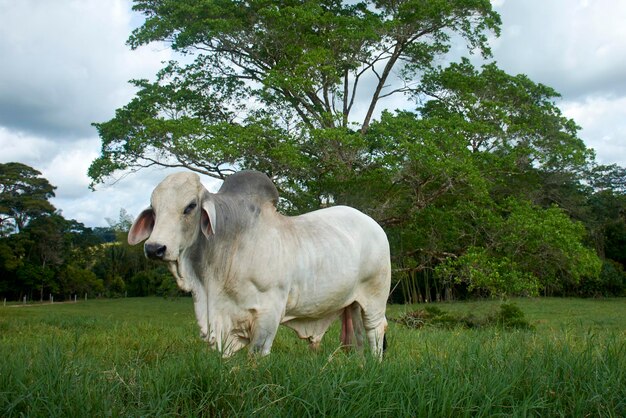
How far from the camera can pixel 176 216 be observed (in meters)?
3.60

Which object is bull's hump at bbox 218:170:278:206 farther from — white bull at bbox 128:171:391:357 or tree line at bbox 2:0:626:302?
tree line at bbox 2:0:626:302

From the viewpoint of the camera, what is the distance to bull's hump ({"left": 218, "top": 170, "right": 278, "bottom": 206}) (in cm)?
421

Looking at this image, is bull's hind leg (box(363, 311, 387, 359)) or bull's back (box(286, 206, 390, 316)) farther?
bull's hind leg (box(363, 311, 387, 359))

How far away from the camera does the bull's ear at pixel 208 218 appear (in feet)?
11.9

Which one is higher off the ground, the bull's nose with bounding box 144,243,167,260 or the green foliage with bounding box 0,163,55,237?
the green foliage with bounding box 0,163,55,237

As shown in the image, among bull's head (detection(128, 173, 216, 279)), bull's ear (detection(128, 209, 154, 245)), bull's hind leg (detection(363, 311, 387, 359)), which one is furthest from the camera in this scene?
bull's hind leg (detection(363, 311, 387, 359))

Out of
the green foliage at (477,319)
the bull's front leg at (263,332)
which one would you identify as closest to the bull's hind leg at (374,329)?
the bull's front leg at (263,332)

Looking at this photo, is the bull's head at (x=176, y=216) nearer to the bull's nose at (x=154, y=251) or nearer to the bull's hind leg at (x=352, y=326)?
the bull's nose at (x=154, y=251)

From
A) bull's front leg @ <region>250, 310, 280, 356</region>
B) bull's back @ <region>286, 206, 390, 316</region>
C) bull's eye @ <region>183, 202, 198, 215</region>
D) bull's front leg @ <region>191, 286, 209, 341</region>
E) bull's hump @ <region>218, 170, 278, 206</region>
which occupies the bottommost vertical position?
bull's front leg @ <region>250, 310, 280, 356</region>

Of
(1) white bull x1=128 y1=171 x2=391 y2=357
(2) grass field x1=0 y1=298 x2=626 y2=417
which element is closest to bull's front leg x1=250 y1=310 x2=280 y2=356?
(1) white bull x1=128 y1=171 x2=391 y2=357

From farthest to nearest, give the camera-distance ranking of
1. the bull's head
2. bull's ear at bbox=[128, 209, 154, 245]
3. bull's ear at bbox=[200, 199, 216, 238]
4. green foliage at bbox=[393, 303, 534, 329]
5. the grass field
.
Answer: green foliage at bbox=[393, 303, 534, 329], bull's ear at bbox=[128, 209, 154, 245], bull's ear at bbox=[200, 199, 216, 238], the bull's head, the grass field

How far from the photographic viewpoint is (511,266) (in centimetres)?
1427

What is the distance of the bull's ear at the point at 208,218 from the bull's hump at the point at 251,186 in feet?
1.70

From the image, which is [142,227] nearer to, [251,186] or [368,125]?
[251,186]
